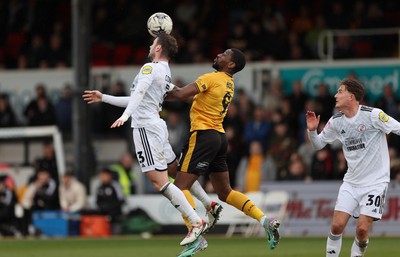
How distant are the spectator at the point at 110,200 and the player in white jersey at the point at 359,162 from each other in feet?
35.9

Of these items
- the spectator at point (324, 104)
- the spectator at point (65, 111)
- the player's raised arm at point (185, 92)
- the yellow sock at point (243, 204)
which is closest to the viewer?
the player's raised arm at point (185, 92)

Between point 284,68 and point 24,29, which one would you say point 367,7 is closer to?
point 284,68

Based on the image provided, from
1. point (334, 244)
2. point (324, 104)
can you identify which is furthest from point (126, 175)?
point (334, 244)

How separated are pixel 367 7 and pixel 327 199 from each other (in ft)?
23.1

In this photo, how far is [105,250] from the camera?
16.6m

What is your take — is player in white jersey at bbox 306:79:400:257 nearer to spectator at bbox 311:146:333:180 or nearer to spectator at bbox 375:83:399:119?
spectator at bbox 311:146:333:180

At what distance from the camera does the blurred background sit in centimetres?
2264

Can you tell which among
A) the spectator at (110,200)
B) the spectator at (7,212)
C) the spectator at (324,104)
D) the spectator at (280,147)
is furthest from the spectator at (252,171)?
the spectator at (7,212)

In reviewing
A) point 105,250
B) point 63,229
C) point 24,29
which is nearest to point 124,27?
point 24,29

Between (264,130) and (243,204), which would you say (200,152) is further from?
(264,130)

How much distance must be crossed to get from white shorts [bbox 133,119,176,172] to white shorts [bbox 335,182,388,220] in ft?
7.44

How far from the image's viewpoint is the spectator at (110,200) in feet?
74.1

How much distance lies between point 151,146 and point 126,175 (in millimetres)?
10828

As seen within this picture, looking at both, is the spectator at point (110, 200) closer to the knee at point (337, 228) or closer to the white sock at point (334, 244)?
the white sock at point (334, 244)
